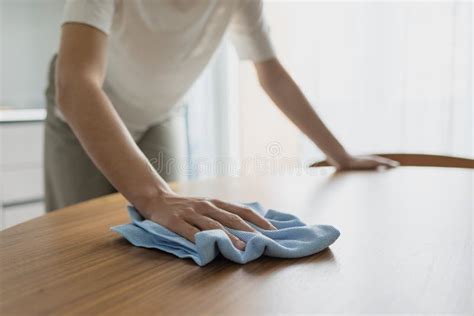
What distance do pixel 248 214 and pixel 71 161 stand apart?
0.76 metres

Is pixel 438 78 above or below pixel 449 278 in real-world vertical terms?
above

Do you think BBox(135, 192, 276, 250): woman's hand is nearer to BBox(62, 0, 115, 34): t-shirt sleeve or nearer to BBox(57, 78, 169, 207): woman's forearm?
BBox(57, 78, 169, 207): woman's forearm

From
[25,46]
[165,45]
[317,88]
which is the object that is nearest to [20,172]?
[25,46]

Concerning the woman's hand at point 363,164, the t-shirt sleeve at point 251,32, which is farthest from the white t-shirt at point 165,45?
the woman's hand at point 363,164

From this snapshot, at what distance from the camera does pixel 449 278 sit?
24.6 inches

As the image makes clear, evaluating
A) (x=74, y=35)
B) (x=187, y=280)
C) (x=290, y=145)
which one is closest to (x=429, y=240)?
Answer: (x=187, y=280)

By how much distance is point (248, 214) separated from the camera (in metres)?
0.80

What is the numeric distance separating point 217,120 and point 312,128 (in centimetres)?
182

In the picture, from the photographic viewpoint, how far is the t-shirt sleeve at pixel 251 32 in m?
1.49

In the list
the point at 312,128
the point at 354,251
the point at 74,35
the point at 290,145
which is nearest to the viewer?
the point at 354,251


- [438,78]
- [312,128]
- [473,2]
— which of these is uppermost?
[473,2]

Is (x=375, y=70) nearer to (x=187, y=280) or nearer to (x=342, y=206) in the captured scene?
(x=342, y=206)

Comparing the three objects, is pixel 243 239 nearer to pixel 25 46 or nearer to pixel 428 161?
pixel 428 161

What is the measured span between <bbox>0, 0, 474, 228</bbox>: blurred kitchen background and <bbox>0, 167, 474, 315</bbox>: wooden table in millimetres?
1427
